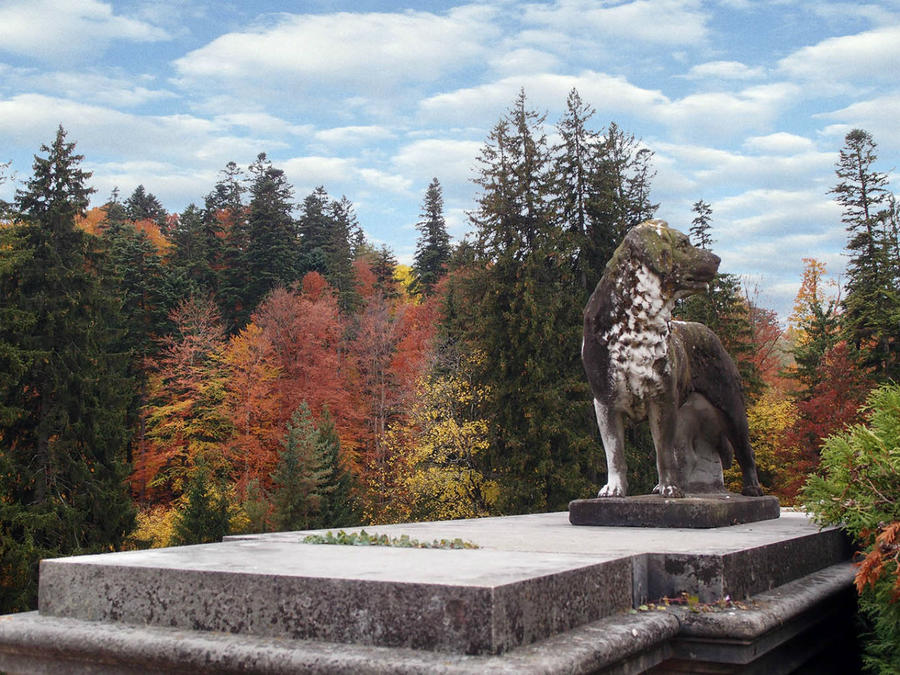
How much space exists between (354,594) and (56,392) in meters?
28.0

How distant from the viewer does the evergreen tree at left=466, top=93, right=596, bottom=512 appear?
25828mm

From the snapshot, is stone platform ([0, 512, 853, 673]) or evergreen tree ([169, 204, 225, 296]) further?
evergreen tree ([169, 204, 225, 296])

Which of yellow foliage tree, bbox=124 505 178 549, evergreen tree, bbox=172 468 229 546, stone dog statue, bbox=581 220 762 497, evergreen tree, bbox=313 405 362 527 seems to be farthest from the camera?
yellow foliage tree, bbox=124 505 178 549

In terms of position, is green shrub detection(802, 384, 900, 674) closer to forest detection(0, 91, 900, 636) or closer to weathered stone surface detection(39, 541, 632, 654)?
weathered stone surface detection(39, 541, 632, 654)

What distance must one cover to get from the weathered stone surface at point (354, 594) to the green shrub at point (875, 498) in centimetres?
133

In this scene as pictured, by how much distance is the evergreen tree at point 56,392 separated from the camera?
25.2 m

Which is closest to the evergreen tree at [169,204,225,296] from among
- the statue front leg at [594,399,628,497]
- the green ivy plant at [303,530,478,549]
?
the statue front leg at [594,399,628,497]

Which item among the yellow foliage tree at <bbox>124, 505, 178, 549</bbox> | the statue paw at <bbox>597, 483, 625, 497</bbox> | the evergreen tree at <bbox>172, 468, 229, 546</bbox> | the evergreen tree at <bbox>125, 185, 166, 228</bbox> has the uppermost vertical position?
the evergreen tree at <bbox>125, 185, 166, 228</bbox>

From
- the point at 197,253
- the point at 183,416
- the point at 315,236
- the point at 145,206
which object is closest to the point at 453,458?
the point at 183,416

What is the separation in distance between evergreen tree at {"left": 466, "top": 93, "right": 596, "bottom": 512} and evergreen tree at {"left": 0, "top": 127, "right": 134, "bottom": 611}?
12.9 metres

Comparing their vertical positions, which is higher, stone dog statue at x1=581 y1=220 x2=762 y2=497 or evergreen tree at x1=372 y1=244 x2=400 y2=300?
evergreen tree at x1=372 y1=244 x2=400 y2=300

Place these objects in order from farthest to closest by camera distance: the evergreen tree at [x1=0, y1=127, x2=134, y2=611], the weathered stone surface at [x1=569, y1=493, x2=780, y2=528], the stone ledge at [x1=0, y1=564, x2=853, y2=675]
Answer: the evergreen tree at [x1=0, y1=127, x2=134, y2=611] < the weathered stone surface at [x1=569, y1=493, x2=780, y2=528] < the stone ledge at [x1=0, y1=564, x2=853, y2=675]

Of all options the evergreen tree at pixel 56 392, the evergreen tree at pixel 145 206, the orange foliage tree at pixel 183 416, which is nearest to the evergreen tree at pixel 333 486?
the orange foliage tree at pixel 183 416

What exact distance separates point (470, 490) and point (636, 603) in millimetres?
24734
